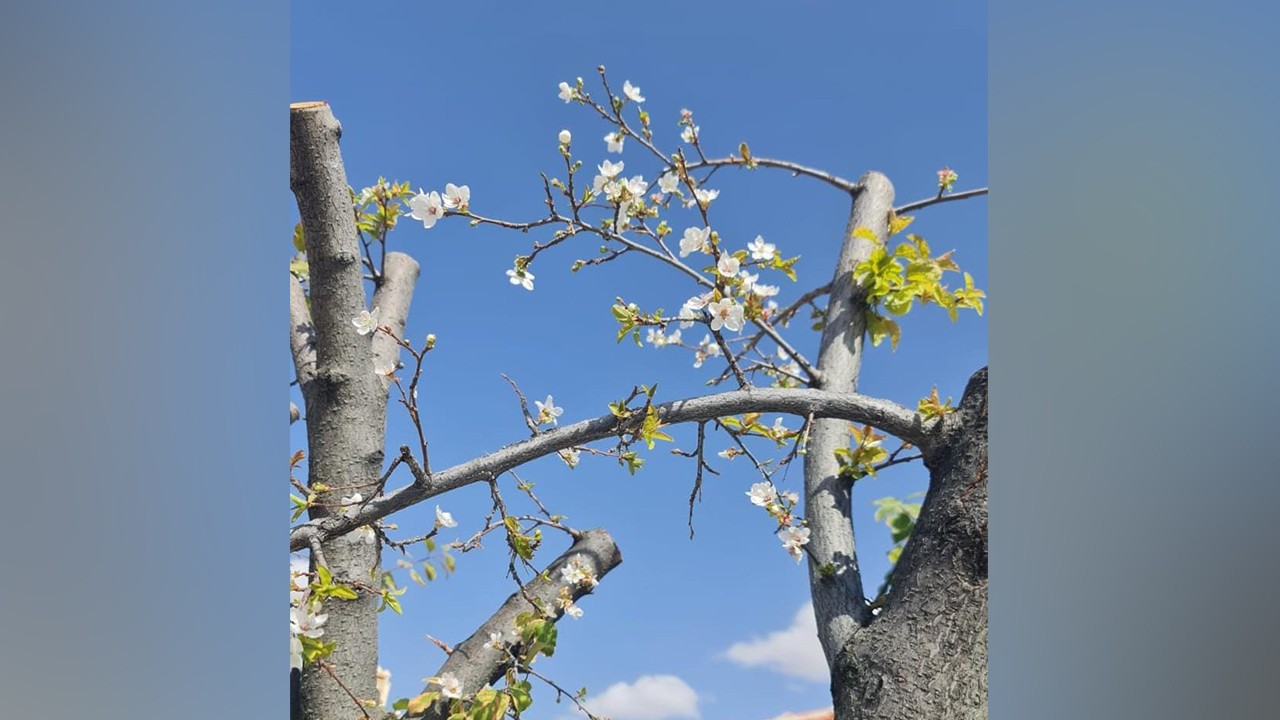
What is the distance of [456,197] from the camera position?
1.51 m

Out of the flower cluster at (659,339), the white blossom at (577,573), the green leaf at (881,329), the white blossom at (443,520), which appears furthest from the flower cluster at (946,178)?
the white blossom at (443,520)

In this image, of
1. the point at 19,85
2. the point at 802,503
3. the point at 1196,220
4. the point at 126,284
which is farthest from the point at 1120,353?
the point at 19,85

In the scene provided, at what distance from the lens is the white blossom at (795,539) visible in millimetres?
1503

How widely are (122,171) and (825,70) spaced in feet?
3.79

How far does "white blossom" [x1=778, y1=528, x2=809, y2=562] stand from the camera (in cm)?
150

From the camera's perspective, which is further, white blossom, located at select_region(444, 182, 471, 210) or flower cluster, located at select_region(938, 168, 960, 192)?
flower cluster, located at select_region(938, 168, 960, 192)

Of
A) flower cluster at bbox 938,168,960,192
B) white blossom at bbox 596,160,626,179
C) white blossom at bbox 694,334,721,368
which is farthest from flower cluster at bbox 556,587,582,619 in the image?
flower cluster at bbox 938,168,960,192

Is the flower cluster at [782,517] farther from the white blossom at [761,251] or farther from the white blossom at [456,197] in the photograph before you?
the white blossom at [456,197]

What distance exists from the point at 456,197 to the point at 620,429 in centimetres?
48

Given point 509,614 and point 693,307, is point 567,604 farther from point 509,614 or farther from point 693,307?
point 693,307

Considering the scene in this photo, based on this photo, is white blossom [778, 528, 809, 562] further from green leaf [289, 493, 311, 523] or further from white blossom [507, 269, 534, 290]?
green leaf [289, 493, 311, 523]

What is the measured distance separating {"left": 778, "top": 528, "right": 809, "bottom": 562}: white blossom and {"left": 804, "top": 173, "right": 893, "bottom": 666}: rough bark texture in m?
0.04

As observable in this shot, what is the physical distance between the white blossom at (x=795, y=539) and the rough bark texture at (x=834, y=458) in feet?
0.14

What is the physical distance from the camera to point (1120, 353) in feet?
3.86
